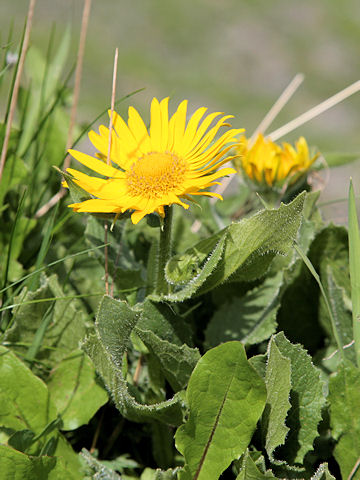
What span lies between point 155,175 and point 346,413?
2.06 feet

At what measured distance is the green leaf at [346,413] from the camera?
1171 mm

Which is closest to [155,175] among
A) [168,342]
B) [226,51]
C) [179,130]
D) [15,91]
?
[179,130]

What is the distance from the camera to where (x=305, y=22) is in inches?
364

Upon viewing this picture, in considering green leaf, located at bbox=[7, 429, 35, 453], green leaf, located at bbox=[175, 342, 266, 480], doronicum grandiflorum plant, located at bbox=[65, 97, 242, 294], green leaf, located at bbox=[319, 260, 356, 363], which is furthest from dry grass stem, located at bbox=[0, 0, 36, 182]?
green leaf, located at bbox=[319, 260, 356, 363]

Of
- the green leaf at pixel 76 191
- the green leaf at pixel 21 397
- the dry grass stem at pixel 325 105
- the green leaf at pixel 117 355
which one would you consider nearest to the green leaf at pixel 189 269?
the green leaf at pixel 117 355

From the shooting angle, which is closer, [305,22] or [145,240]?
[145,240]

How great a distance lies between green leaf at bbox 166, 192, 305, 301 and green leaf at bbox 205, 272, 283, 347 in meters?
0.17

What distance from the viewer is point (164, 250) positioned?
4.19 ft

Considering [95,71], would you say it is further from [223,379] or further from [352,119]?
[223,379]

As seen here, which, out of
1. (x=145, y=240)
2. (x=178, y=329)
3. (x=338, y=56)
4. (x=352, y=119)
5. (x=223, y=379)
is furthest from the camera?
(x=338, y=56)

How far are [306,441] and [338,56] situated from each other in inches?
335

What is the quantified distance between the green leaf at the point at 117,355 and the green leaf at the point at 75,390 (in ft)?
0.28

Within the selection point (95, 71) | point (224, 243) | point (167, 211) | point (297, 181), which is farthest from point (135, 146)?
point (95, 71)

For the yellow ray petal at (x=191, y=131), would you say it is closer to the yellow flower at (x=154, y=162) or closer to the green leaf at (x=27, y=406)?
the yellow flower at (x=154, y=162)
